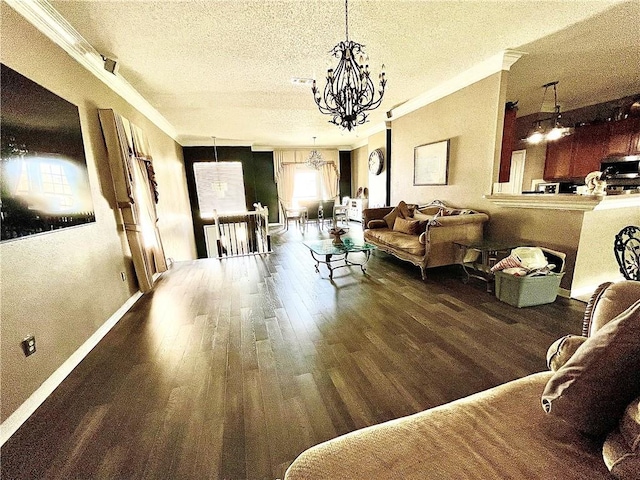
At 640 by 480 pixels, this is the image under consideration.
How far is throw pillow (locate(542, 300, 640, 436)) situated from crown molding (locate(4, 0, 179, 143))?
11.5 feet

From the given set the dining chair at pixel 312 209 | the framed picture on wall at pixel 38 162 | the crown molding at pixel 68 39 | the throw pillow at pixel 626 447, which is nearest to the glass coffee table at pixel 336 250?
the framed picture on wall at pixel 38 162

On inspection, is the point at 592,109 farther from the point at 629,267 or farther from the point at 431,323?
the point at 431,323

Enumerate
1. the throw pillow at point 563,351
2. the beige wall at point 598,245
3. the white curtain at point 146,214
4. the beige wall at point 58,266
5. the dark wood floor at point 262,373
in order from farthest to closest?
the white curtain at point 146,214, the beige wall at point 598,245, the beige wall at point 58,266, the dark wood floor at point 262,373, the throw pillow at point 563,351

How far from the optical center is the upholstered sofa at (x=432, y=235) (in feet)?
10.8

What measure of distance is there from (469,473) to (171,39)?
11.6ft

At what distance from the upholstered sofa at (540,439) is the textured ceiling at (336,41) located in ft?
8.44

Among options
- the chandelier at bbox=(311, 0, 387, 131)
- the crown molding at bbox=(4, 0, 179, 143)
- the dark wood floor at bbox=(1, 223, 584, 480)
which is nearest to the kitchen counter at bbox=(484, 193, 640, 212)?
the dark wood floor at bbox=(1, 223, 584, 480)

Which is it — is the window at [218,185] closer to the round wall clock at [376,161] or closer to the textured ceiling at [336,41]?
the textured ceiling at [336,41]

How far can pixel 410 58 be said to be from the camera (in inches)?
117

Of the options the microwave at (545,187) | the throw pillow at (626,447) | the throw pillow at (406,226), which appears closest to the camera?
the throw pillow at (626,447)

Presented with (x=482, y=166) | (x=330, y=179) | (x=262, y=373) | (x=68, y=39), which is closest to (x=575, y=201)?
(x=482, y=166)

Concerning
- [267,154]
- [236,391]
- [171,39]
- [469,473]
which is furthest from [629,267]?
[267,154]

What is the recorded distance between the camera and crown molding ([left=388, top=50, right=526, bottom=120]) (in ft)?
9.68

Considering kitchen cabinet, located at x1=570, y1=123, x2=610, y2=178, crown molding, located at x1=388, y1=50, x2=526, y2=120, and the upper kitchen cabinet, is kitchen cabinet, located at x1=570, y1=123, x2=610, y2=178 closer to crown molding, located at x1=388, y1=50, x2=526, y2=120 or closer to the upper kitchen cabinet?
the upper kitchen cabinet
